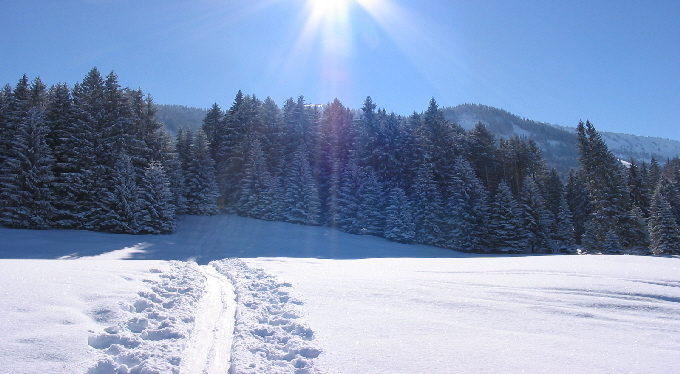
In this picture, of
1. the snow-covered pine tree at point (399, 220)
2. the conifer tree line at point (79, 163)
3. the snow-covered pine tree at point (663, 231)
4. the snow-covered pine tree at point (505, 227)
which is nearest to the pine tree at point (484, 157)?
the snow-covered pine tree at point (505, 227)

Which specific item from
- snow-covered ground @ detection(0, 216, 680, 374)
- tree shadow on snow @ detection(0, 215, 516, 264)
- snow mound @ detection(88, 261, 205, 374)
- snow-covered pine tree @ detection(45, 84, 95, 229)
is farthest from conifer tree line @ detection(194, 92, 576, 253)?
snow mound @ detection(88, 261, 205, 374)

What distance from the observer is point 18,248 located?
67.7 ft

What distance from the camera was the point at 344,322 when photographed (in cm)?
671

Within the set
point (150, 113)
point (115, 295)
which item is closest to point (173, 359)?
point (115, 295)

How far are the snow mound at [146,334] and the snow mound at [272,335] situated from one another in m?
0.99

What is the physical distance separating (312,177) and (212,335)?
108ft

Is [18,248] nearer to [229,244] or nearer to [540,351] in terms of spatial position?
[229,244]

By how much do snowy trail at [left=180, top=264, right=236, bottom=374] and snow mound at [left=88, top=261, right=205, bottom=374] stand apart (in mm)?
167

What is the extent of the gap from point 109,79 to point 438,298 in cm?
3804

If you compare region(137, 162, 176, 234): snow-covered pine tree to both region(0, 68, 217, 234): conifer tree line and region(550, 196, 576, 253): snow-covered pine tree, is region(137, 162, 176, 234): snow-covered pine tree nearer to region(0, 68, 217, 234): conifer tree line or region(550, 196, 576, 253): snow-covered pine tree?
region(0, 68, 217, 234): conifer tree line

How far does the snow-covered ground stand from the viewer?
486 cm

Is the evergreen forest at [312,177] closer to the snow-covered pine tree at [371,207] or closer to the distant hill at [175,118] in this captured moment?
the snow-covered pine tree at [371,207]

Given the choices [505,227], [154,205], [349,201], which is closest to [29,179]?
[154,205]

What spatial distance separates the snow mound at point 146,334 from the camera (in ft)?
16.5
